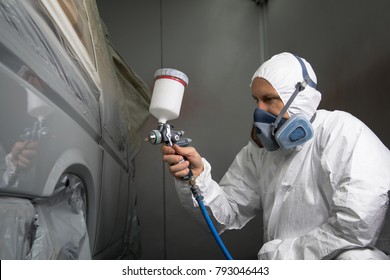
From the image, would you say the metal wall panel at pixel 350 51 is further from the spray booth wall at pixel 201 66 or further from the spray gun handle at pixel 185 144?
the spray gun handle at pixel 185 144

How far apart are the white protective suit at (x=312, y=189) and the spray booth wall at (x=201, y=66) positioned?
0.95 meters

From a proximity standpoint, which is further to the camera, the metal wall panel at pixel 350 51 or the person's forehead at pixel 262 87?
the metal wall panel at pixel 350 51

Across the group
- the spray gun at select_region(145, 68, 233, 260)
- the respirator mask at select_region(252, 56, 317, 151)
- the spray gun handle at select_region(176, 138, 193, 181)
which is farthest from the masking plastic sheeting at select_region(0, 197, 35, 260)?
the respirator mask at select_region(252, 56, 317, 151)

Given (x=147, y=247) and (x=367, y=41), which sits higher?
(x=367, y=41)

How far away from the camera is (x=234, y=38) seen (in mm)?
2740

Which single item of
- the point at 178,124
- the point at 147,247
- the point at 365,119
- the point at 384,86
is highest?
the point at 178,124

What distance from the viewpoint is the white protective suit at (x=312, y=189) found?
42.3 inches

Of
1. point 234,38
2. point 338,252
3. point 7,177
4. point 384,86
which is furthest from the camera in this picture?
point 234,38

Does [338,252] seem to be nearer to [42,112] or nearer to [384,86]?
[384,86]

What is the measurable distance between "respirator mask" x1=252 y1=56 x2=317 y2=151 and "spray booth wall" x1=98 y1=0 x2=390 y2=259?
99cm

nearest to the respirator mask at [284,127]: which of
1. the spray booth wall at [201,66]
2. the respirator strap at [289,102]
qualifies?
the respirator strap at [289,102]

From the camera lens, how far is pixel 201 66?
8.71 feet

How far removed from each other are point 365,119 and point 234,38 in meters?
1.44

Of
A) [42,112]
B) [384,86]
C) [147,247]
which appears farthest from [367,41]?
[147,247]
